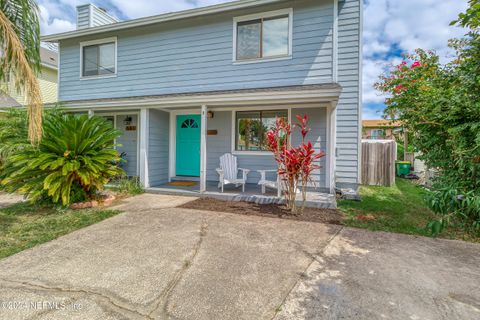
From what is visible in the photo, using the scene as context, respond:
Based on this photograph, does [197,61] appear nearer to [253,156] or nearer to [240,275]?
[253,156]

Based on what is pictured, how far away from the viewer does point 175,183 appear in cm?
780

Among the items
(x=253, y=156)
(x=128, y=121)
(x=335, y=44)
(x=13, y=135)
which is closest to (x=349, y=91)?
(x=335, y=44)

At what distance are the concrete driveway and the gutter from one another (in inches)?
241

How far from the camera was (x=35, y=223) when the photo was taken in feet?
14.2

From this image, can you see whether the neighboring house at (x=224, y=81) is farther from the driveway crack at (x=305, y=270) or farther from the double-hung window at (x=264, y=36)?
the driveway crack at (x=305, y=270)

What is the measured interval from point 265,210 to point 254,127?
9.77 ft

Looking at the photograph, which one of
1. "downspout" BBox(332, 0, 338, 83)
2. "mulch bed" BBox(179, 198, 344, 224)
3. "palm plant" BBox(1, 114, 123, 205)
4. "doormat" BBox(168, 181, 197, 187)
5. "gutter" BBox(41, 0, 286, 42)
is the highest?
"gutter" BBox(41, 0, 286, 42)

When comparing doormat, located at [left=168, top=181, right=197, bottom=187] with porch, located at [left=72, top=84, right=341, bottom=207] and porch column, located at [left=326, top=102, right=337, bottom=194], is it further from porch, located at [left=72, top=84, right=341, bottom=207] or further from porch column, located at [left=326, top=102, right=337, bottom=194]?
porch column, located at [left=326, top=102, right=337, bottom=194]

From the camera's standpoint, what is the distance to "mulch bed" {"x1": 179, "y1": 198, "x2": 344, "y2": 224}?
4613mm

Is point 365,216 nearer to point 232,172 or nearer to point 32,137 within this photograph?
point 232,172

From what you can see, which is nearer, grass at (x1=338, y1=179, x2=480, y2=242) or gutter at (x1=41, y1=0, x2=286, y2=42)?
grass at (x1=338, y1=179, x2=480, y2=242)

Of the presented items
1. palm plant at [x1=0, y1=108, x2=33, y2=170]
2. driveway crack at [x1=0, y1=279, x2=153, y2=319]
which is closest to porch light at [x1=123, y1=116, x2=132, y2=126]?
palm plant at [x1=0, y1=108, x2=33, y2=170]

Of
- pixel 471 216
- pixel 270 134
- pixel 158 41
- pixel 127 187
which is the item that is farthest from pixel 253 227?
pixel 158 41

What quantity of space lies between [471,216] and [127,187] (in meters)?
7.25
